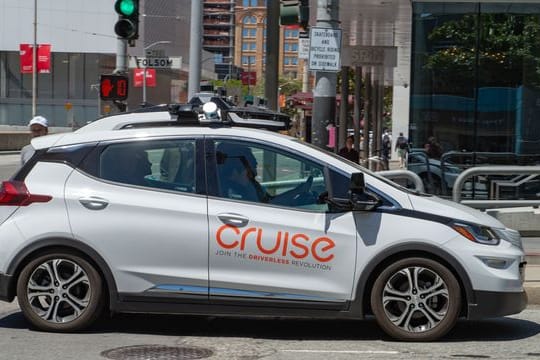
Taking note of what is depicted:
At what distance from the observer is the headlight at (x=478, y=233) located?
7.25 metres

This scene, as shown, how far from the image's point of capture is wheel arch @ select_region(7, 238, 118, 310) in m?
7.38

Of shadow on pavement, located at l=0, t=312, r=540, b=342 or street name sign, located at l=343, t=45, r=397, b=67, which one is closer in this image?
shadow on pavement, located at l=0, t=312, r=540, b=342

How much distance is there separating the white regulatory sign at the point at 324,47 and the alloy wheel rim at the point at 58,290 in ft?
18.8

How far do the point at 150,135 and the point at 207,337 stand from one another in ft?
5.84

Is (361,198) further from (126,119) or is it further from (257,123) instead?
(126,119)

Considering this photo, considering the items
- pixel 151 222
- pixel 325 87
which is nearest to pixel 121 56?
pixel 325 87

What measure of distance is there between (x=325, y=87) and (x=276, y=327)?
16.7 ft

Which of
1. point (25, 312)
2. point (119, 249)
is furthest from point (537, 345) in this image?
point (25, 312)

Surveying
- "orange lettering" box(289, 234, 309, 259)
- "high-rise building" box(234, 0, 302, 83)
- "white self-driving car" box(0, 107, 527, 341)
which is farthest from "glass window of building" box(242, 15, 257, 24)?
"orange lettering" box(289, 234, 309, 259)

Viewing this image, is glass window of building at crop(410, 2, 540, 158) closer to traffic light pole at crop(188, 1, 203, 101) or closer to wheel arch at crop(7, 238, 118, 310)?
traffic light pole at crop(188, 1, 203, 101)

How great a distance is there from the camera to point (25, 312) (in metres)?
7.52

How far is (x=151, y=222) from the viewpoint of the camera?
731 centimetres

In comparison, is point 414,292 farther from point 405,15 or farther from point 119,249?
point 405,15

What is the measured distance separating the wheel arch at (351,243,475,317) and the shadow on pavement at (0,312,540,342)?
507mm
